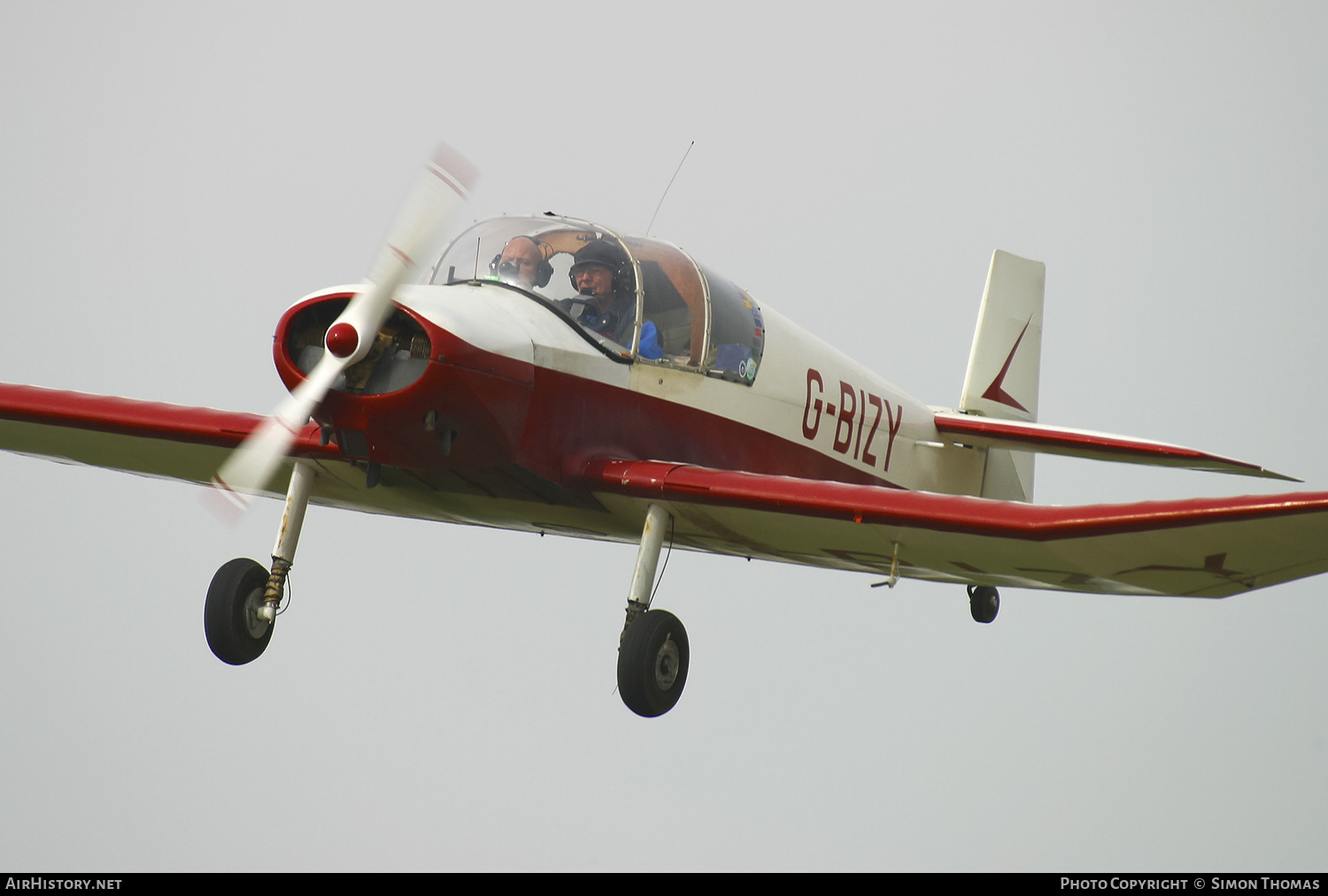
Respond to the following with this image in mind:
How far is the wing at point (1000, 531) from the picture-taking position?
7059mm

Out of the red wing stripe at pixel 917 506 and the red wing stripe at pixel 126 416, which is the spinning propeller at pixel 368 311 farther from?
the red wing stripe at pixel 917 506

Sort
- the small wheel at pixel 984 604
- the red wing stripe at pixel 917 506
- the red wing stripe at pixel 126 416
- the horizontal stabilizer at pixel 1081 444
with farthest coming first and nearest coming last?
1. the small wheel at pixel 984 604
2. the horizontal stabilizer at pixel 1081 444
3. the red wing stripe at pixel 126 416
4. the red wing stripe at pixel 917 506

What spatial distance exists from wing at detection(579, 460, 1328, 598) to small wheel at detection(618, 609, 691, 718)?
0.76 meters

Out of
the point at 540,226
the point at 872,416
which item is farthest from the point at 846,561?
the point at 540,226

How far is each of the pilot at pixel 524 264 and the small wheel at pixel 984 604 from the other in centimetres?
603

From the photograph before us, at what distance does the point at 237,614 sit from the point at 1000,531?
4638 millimetres

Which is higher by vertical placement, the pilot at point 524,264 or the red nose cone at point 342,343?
the pilot at point 524,264

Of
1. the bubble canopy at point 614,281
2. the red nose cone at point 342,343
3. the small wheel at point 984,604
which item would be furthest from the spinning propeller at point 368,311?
the small wheel at point 984,604

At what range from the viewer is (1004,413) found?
47.2 feet

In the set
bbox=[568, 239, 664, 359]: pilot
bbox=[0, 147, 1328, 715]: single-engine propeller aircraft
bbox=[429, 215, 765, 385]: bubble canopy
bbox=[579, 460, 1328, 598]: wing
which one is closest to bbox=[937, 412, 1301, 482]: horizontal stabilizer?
bbox=[0, 147, 1328, 715]: single-engine propeller aircraft

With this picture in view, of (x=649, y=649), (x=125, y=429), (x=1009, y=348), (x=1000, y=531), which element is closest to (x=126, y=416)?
(x=125, y=429)

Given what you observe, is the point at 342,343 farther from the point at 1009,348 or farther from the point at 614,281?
the point at 1009,348

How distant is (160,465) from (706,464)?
13.8ft

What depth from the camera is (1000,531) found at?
304 inches
